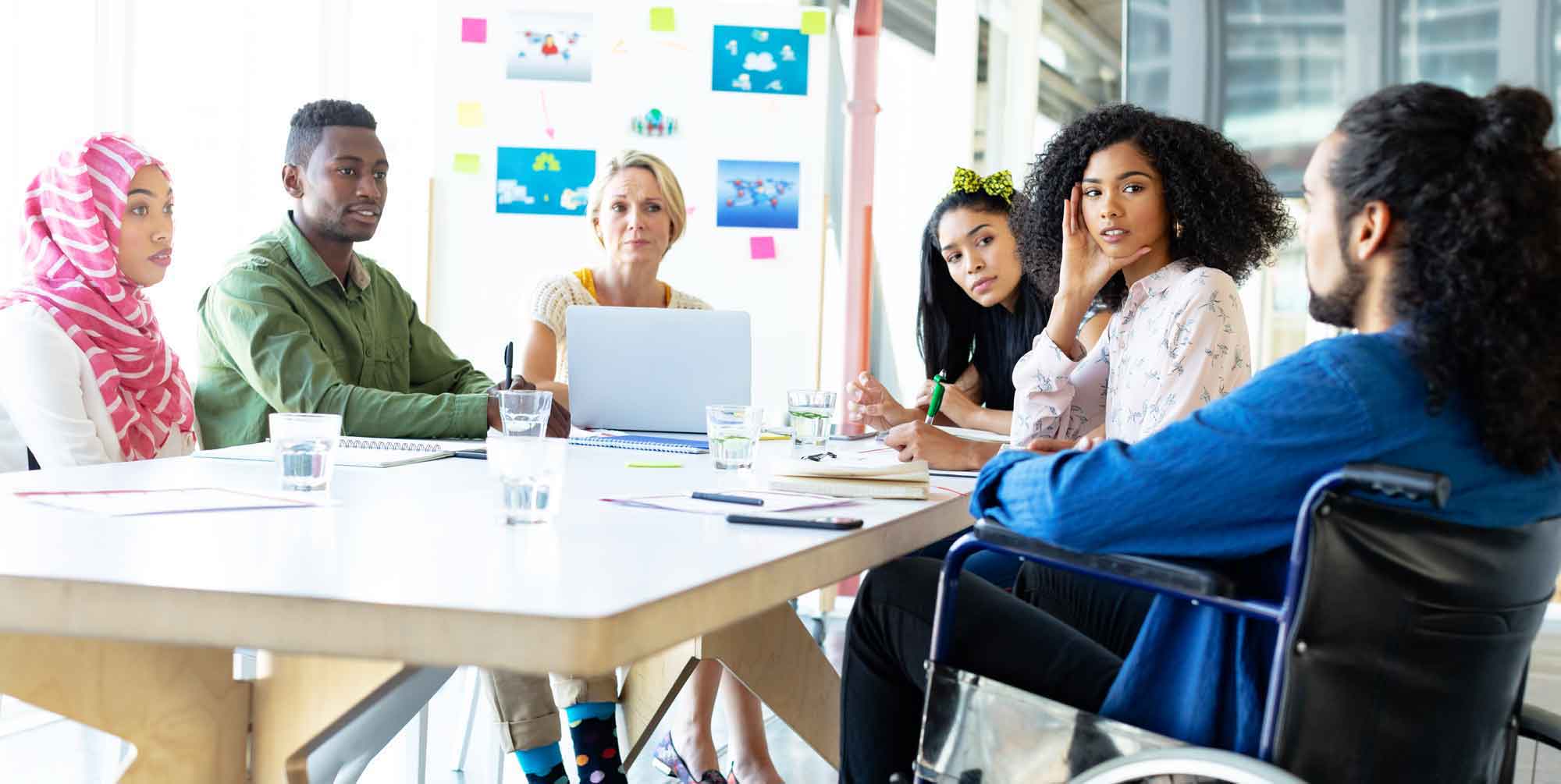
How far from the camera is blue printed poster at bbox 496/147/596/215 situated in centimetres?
377

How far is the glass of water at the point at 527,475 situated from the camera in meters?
1.12

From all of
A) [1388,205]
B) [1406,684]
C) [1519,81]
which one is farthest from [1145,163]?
[1519,81]

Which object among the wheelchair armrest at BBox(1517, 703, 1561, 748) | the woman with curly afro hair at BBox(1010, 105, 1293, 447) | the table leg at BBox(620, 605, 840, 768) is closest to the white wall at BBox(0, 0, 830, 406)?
the woman with curly afro hair at BBox(1010, 105, 1293, 447)

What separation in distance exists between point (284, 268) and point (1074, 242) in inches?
60.1

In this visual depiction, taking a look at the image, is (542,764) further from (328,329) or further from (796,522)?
(328,329)

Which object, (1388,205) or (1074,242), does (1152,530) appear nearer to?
(1388,205)

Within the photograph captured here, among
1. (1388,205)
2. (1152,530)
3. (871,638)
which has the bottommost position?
(871,638)

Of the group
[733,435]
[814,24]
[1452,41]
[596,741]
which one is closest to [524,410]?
[733,435]

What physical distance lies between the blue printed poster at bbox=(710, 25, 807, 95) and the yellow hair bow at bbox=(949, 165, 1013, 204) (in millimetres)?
897

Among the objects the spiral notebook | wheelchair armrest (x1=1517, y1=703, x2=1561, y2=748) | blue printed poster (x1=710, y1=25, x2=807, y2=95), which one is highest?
blue printed poster (x1=710, y1=25, x2=807, y2=95)

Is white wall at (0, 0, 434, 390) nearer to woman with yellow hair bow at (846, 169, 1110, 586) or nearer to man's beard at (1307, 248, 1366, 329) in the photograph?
woman with yellow hair bow at (846, 169, 1110, 586)

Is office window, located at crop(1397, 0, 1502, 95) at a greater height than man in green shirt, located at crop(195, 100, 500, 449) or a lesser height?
greater

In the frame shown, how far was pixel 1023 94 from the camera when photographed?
4.20m

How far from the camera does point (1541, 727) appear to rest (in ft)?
3.87
